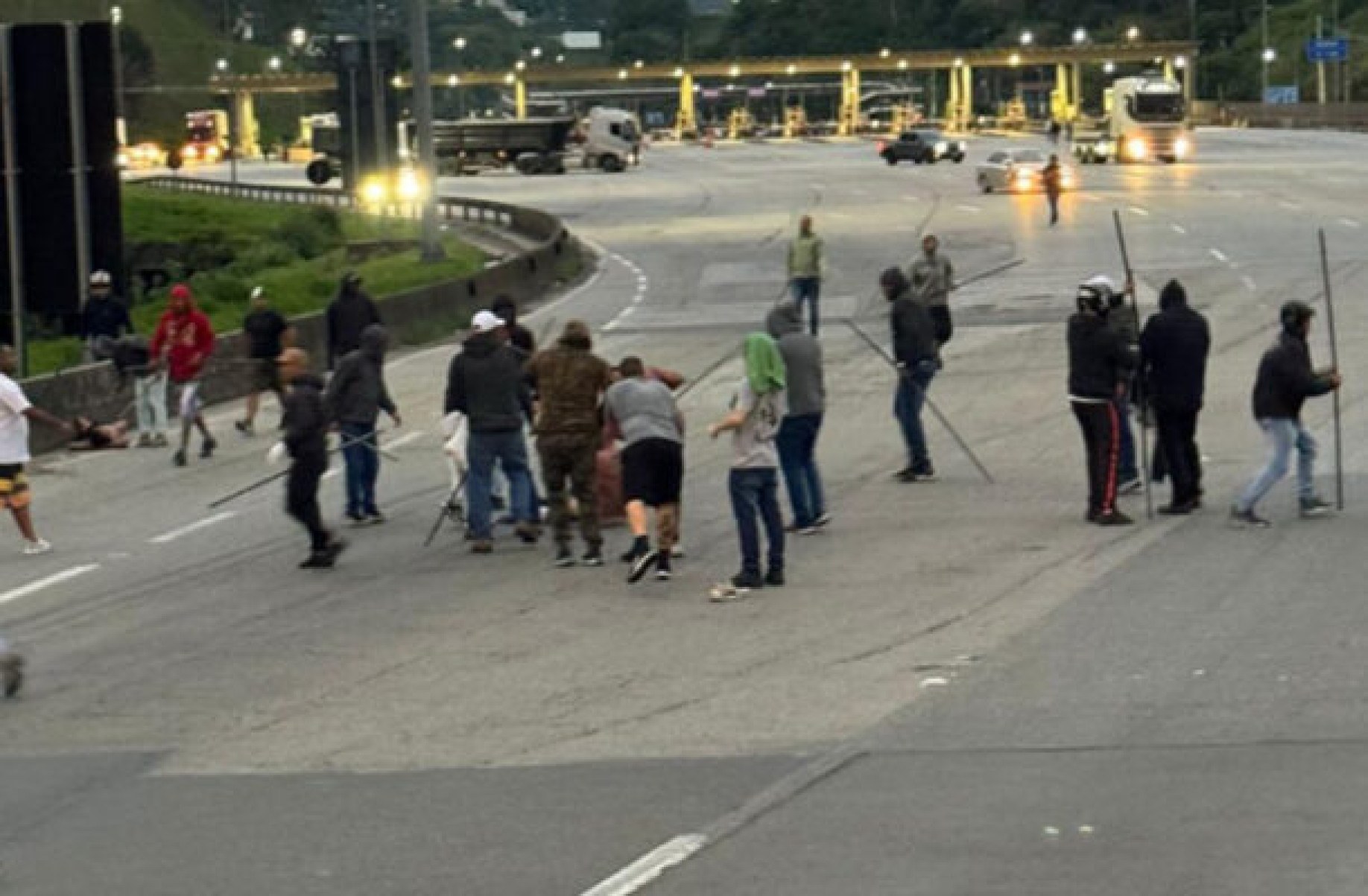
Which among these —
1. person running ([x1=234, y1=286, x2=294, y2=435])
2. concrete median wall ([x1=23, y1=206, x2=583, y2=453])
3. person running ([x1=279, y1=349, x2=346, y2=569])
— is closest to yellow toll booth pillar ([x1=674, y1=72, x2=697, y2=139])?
concrete median wall ([x1=23, y1=206, x2=583, y2=453])

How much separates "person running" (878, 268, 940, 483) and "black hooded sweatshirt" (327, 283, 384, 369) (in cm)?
616

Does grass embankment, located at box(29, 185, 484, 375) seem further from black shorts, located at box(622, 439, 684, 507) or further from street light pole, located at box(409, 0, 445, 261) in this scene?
black shorts, located at box(622, 439, 684, 507)

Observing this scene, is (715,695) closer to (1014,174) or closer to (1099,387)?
(1099,387)

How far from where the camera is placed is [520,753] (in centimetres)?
1373

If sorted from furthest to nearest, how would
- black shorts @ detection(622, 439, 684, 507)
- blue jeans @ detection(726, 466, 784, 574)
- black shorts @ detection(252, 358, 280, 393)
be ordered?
black shorts @ detection(252, 358, 280, 393) < black shorts @ detection(622, 439, 684, 507) < blue jeans @ detection(726, 466, 784, 574)

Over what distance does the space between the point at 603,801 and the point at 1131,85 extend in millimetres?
94635

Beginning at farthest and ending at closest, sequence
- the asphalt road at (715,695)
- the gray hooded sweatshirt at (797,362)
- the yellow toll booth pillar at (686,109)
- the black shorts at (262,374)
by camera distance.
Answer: the yellow toll booth pillar at (686,109)
the black shorts at (262,374)
the gray hooded sweatshirt at (797,362)
the asphalt road at (715,695)

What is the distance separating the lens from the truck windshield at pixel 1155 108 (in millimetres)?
102312

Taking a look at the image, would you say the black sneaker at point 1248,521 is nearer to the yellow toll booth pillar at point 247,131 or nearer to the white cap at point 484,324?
the white cap at point 484,324

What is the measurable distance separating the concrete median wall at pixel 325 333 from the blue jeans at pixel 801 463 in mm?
10493

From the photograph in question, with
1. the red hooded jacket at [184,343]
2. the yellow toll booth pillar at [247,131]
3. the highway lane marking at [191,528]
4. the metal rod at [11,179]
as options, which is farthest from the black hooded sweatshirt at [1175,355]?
the yellow toll booth pillar at [247,131]

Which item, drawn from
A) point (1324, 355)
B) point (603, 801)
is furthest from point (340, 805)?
point (1324, 355)

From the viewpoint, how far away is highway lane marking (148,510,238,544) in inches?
898

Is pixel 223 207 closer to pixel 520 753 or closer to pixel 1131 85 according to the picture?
pixel 1131 85
